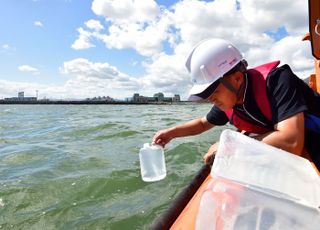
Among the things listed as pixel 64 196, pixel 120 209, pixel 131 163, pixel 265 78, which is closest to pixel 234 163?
pixel 265 78

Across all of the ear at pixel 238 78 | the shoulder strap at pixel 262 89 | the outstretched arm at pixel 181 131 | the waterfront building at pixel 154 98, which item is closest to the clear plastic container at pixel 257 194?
the shoulder strap at pixel 262 89

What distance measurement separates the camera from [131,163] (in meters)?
6.11

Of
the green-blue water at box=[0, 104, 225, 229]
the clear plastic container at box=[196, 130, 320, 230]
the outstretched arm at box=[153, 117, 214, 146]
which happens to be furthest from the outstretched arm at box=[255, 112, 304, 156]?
the green-blue water at box=[0, 104, 225, 229]

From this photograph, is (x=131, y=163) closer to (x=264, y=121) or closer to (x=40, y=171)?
(x=40, y=171)

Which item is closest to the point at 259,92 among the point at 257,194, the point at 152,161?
the point at 257,194

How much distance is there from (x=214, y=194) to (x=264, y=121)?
3.53 feet

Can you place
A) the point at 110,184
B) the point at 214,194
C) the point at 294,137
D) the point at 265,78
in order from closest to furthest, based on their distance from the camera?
the point at 214,194
the point at 294,137
the point at 265,78
the point at 110,184

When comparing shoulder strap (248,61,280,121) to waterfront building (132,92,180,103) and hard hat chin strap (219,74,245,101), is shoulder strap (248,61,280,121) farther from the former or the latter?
waterfront building (132,92,180,103)

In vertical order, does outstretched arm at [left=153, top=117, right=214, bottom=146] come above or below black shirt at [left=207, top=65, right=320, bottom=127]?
below

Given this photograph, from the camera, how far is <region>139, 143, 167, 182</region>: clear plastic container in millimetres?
3172

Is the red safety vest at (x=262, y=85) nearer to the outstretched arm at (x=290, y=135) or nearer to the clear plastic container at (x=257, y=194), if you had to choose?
the outstretched arm at (x=290, y=135)

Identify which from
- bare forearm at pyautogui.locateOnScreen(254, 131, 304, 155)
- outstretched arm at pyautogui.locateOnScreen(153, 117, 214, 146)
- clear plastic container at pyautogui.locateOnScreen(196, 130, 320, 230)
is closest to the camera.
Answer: clear plastic container at pyautogui.locateOnScreen(196, 130, 320, 230)

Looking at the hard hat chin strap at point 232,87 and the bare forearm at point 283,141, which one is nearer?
the bare forearm at point 283,141

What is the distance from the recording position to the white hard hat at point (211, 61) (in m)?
2.24
